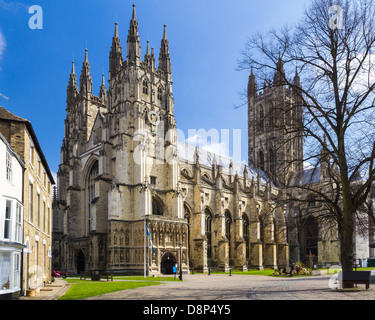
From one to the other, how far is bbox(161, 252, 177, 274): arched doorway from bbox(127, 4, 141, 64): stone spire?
77.8 feet

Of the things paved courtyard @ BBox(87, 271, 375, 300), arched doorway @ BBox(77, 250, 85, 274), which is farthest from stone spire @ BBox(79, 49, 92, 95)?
paved courtyard @ BBox(87, 271, 375, 300)

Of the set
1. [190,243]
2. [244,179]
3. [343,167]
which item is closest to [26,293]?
[343,167]

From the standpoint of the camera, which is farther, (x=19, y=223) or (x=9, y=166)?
(x=19, y=223)

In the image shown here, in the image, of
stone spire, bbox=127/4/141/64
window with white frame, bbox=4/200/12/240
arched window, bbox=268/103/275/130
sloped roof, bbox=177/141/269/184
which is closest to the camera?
window with white frame, bbox=4/200/12/240

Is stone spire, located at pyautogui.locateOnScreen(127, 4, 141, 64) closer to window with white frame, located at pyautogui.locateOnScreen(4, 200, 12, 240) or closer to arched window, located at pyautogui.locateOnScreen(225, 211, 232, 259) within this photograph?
arched window, located at pyautogui.locateOnScreen(225, 211, 232, 259)

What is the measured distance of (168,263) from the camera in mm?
45938

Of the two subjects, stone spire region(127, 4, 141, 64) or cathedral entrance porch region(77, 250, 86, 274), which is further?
cathedral entrance porch region(77, 250, 86, 274)

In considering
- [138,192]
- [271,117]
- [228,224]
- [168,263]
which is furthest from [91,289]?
[228,224]

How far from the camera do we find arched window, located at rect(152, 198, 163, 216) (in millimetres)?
48656

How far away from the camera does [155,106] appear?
51375mm

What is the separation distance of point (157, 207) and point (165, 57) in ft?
69.1

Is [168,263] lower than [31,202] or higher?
lower

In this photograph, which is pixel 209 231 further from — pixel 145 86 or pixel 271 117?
pixel 271 117
